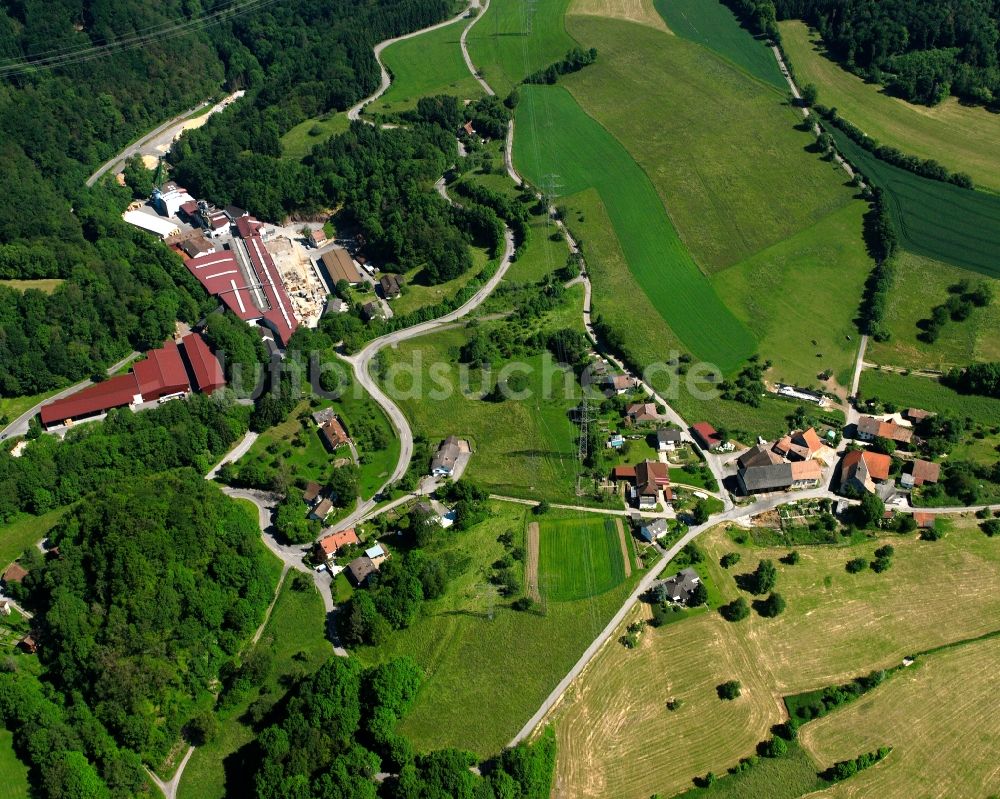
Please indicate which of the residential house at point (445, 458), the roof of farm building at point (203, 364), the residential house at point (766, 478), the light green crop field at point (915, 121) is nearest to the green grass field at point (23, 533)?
the roof of farm building at point (203, 364)

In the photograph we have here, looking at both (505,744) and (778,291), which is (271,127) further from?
(505,744)

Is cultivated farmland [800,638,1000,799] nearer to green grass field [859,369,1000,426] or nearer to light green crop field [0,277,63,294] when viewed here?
green grass field [859,369,1000,426]

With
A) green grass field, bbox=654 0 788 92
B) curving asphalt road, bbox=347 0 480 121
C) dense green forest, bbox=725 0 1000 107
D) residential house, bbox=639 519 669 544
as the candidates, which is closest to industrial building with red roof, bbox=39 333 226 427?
residential house, bbox=639 519 669 544

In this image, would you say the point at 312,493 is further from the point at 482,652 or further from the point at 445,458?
the point at 482,652

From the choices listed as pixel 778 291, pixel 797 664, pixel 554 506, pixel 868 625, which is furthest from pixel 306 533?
pixel 778 291

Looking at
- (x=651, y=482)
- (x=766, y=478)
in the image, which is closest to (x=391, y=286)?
(x=651, y=482)
